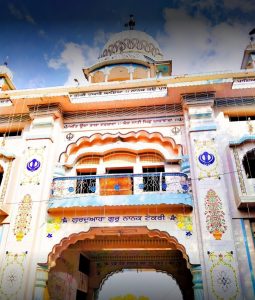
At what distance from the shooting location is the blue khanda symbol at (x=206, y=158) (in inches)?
289

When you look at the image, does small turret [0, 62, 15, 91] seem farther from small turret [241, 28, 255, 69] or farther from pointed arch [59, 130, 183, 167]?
small turret [241, 28, 255, 69]

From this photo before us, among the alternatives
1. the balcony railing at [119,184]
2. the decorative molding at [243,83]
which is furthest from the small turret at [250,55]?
the balcony railing at [119,184]

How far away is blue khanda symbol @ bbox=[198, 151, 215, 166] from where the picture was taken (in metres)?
7.34

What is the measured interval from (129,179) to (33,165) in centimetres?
253

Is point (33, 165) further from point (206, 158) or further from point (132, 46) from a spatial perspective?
point (132, 46)

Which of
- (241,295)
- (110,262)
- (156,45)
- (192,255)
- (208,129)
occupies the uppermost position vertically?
(156,45)

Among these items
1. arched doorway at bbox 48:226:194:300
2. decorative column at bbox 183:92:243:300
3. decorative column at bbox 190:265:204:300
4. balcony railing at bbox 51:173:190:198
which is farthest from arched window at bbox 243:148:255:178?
decorative column at bbox 190:265:204:300

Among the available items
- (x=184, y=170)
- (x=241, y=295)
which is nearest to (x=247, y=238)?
(x=241, y=295)

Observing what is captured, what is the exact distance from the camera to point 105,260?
1086cm

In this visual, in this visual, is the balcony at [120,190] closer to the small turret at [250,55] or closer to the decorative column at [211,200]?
the decorative column at [211,200]

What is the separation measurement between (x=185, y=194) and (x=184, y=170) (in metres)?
0.79

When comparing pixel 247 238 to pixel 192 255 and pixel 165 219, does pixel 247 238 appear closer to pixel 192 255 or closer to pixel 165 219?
pixel 192 255

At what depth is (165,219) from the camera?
689cm

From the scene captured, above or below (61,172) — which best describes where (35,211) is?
below
